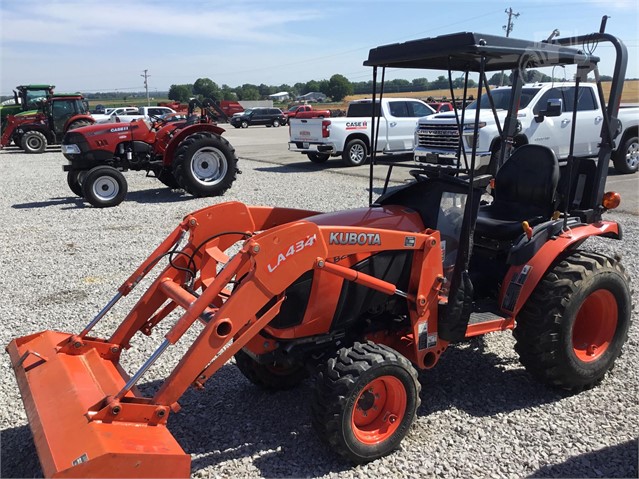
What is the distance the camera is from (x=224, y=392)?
395cm

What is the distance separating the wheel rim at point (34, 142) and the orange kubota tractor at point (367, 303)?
835 inches

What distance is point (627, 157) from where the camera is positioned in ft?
42.9

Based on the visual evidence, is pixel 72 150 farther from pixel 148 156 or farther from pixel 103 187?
pixel 148 156

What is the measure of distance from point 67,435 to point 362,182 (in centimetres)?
1076

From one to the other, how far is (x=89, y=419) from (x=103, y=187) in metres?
8.75

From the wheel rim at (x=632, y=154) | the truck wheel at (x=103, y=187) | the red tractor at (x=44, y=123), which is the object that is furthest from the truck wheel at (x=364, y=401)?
the red tractor at (x=44, y=123)

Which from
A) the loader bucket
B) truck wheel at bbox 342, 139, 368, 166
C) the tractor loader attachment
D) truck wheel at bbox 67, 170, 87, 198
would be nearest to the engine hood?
truck wheel at bbox 67, 170, 87, 198

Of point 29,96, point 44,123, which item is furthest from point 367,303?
point 29,96

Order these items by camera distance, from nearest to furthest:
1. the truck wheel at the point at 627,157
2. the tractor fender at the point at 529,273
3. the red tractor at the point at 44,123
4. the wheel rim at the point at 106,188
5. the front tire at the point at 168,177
Result: 1. the tractor fender at the point at 529,273
2. the wheel rim at the point at 106,188
3. the front tire at the point at 168,177
4. the truck wheel at the point at 627,157
5. the red tractor at the point at 44,123

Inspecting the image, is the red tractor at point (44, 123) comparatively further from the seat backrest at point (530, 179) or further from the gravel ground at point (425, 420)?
the seat backrest at point (530, 179)

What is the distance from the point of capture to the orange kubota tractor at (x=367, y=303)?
2801 millimetres

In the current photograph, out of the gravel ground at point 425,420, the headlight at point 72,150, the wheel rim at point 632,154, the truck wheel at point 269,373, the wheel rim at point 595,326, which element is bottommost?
the gravel ground at point 425,420

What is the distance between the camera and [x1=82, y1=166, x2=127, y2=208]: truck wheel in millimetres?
10414

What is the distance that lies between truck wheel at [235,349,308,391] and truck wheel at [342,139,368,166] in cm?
1216
